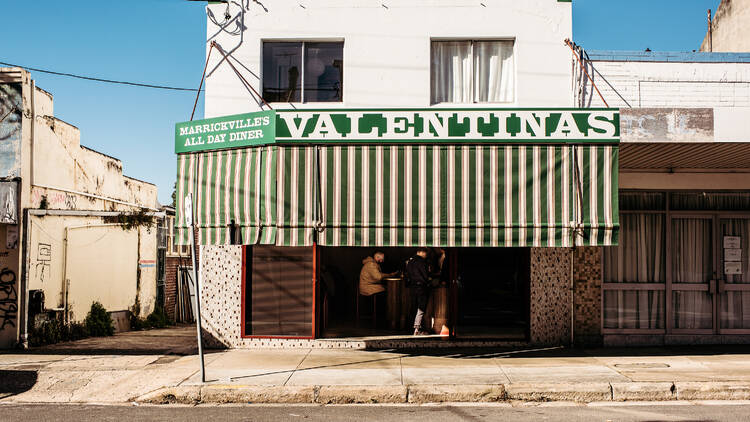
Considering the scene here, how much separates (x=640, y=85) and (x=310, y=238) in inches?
246

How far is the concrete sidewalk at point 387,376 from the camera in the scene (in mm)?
8359

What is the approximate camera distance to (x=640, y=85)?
1109 centimetres

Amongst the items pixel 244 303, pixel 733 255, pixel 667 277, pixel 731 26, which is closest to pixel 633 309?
pixel 667 277

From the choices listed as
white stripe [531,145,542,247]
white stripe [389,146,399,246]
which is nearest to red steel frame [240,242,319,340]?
white stripe [389,146,399,246]

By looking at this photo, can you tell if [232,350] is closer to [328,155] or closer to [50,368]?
[50,368]

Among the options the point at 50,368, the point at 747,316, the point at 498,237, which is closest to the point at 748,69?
the point at 747,316

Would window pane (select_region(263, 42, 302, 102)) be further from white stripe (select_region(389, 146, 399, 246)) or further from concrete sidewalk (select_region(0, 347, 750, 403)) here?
concrete sidewalk (select_region(0, 347, 750, 403))

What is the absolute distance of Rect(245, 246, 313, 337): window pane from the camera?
11.6m

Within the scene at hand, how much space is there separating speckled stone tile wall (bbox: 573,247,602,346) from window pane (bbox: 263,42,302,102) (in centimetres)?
589

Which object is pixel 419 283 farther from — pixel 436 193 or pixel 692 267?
pixel 692 267

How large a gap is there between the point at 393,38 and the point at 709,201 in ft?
21.4

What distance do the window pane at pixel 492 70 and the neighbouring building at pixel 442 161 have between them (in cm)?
3

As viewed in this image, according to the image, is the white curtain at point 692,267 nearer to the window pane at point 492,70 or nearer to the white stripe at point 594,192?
the white stripe at point 594,192

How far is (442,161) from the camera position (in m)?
10.0
